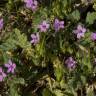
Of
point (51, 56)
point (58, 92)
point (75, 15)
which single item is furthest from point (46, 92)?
point (75, 15)

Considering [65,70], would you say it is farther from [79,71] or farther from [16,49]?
[16,49]

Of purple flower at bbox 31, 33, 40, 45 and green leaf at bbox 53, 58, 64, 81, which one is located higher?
purple flower at bbox 31, 33, 40, 45

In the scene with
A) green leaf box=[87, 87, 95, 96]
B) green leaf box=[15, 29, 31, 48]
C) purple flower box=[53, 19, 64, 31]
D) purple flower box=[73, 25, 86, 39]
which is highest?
purple flower box=[53, 19, 64, 31]

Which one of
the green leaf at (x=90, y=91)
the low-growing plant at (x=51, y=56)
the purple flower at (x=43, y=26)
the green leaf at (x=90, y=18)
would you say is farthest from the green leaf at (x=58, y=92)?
the green leaf at (x=90, y=18)

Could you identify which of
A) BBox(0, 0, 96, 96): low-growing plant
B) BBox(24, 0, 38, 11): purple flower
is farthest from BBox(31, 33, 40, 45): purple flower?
BBox(24, 0, 38, 11): purple flower

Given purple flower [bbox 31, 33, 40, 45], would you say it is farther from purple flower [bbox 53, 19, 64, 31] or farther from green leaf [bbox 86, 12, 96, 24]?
green leaf [bbox 86, 12, 96, 24]

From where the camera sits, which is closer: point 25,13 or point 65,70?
point 65,70

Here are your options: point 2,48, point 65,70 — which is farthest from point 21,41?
point 65,70

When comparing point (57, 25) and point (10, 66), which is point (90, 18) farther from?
point (10, 66)
